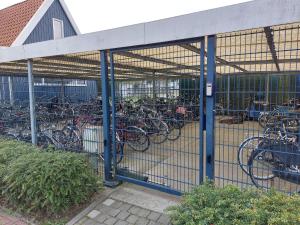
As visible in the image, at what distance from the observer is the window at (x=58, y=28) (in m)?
12.6

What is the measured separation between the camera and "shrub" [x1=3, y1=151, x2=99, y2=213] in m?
2.70

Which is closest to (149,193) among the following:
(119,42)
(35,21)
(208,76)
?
(208,76)

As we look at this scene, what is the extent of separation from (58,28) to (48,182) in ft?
40.2

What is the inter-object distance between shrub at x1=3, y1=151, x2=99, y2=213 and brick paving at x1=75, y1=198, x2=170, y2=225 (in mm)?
270

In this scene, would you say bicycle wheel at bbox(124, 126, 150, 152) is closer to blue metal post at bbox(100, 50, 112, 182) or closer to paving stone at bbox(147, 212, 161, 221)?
blue metal post at bbox(100, 50, 112, 182)

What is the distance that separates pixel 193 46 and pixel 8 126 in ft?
16.7

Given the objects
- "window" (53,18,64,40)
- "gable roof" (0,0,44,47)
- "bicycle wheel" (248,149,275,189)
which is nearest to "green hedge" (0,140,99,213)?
"bicycle wheel" (248,149,275,189)

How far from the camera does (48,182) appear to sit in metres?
2.71

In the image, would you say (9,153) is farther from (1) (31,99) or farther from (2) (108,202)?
(2) (108,202)

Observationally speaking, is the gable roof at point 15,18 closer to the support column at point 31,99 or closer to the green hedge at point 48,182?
the support column at point 31,99

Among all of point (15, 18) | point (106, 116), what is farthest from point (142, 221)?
point (15, 18)

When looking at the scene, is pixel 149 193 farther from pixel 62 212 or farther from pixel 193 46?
pixel 193 46

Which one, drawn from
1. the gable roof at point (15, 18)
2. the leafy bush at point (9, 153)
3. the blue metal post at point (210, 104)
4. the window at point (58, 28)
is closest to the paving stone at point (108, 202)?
the blue metal post at point (210, 104)

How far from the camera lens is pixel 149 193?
3.18m
